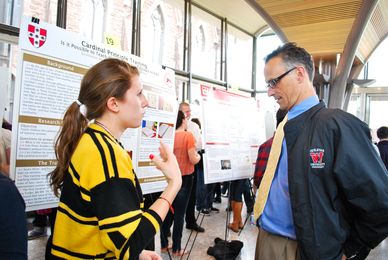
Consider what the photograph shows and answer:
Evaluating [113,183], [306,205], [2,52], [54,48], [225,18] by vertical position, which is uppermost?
[225,18]

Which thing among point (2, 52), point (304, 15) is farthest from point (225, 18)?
point (2, 52)

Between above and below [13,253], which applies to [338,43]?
above

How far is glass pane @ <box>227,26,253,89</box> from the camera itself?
8180 millimetres

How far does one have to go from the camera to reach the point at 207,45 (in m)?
8.06

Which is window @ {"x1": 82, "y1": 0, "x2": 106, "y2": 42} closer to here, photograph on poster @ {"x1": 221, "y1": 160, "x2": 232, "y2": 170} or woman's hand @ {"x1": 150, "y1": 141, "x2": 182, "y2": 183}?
photograph on poster @ {"x1": 221, "y1": 160, "x2": 232, "y2": 170}

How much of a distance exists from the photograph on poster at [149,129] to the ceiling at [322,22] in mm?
3696

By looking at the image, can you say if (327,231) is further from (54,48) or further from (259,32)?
(259,32)

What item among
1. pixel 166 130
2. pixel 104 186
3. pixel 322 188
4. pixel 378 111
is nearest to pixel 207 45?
pixel 166 130

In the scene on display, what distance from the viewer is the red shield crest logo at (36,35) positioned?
1426mm

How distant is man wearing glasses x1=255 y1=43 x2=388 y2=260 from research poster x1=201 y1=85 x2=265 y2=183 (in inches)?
54.2

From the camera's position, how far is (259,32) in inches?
348

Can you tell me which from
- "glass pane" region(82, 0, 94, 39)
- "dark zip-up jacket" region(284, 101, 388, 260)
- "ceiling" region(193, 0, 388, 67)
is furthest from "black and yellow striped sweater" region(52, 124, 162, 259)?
"glass pane" region(82, 0, 94, 39)

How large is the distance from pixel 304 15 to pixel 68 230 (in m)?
5.27

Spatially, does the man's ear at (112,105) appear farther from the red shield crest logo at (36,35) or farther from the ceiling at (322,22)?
the ceiling at (322,22)
